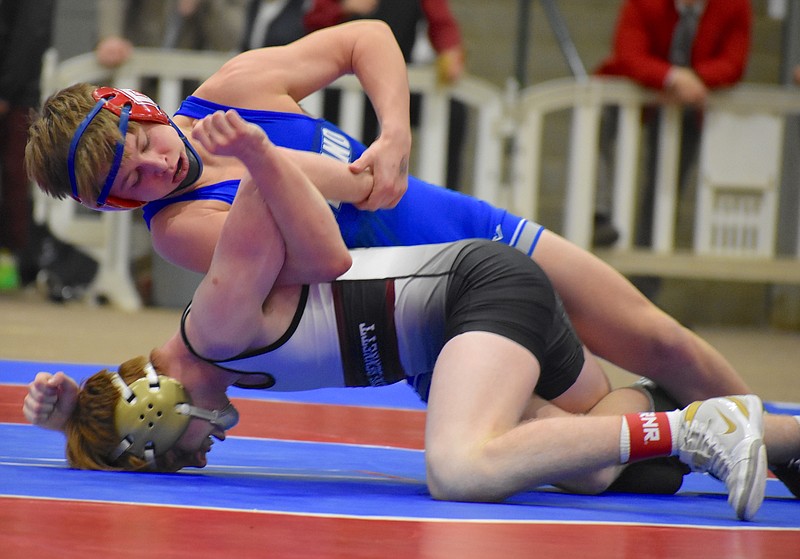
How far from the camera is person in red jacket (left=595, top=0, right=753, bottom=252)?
23.4 ft

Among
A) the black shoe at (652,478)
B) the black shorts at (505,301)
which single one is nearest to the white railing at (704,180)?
the black shoe at (652,478)

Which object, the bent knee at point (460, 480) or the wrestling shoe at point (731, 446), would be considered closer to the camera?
the wrestling shoe at point (731, 446)

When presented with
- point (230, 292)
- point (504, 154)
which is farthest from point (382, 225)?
point (504, 154)

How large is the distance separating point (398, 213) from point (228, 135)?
881mm

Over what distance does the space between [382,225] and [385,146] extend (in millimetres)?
260

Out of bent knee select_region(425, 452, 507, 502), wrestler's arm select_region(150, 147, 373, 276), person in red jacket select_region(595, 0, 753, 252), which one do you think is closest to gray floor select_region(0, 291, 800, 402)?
person in red jacket select_region(595, 0, 753, 252)

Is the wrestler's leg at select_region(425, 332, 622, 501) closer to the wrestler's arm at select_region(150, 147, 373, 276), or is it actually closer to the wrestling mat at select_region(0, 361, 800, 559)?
the wrestling mat at select_region(0, 361, 800, 559)

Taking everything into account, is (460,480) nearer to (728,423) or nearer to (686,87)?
(728,423)

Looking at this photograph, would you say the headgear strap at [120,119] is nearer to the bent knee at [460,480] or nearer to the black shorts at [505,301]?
the black shorts at [505,301]

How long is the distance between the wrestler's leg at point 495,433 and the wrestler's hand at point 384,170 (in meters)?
0.46

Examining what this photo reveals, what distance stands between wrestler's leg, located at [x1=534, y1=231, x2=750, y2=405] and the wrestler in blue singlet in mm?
142

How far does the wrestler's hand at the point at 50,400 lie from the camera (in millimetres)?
2896

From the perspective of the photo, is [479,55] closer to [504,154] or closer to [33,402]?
[504,154]

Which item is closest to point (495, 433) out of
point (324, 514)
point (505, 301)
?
point (505, 301)
